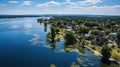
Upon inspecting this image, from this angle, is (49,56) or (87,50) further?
(87,50)

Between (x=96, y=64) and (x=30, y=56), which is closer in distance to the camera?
(x=96, y=64)

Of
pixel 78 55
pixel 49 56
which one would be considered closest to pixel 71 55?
pixel 78 55

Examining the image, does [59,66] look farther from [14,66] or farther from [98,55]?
[98,55]

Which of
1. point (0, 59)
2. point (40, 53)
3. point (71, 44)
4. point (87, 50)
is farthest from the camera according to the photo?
point (71, 44)

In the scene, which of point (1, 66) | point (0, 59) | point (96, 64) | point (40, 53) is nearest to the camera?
point (1, 66)

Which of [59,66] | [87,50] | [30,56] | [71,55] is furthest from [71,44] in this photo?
[59,66]

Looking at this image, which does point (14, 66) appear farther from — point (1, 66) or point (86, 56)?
point (86, 56)

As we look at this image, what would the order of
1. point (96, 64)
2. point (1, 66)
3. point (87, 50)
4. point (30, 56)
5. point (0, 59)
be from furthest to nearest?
point (87, 50), point (30, 56), point (0, 59), point (96, 64), point (1, 66)

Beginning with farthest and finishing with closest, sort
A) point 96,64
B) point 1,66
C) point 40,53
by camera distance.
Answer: point 40,53, point 96,64, point 1,66
